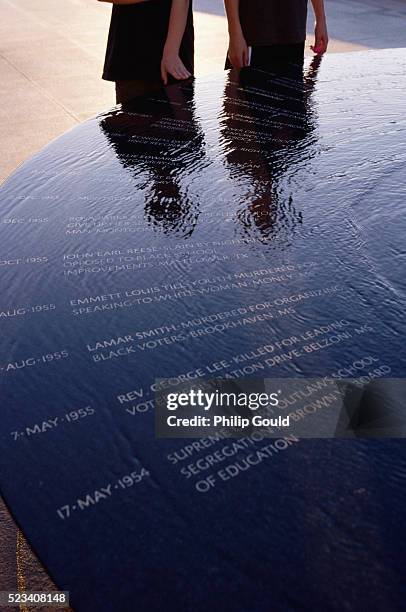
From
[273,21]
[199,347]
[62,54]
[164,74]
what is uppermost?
[273,21]

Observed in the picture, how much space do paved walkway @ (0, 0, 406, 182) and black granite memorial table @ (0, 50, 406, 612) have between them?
7.29ft

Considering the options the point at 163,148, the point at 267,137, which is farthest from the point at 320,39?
the point at 163,148

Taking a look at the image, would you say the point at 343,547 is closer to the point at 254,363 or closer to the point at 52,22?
the point at 254,363

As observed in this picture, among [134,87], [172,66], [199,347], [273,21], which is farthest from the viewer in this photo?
[273,21]

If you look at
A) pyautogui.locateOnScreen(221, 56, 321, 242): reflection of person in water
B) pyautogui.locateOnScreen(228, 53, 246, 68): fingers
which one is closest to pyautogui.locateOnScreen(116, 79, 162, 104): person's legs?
pyautogui.locateOnScreen(221, 56, 321, 242): reflection of person in water

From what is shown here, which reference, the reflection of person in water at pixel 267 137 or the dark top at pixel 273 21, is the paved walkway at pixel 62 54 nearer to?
the dark top at pixel 273 21

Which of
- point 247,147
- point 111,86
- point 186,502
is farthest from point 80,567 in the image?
point 111,86

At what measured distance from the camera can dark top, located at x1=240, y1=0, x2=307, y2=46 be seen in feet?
8.33

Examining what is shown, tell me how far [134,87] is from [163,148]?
0.76 meters

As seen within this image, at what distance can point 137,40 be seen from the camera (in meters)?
2.21

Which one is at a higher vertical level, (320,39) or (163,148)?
(320,39)

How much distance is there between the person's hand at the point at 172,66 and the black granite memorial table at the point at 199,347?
51 cm

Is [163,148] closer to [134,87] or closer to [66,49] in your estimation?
[134,87]

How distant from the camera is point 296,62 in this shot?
2600 mm
